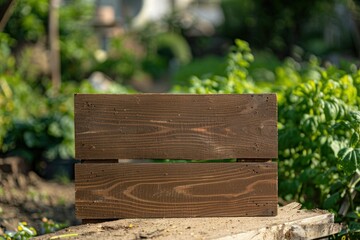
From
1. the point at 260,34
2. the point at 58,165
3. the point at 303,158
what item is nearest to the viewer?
the point at 303,158

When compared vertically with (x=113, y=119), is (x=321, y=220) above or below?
below

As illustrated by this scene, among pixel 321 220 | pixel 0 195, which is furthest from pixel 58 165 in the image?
pixel 321 220

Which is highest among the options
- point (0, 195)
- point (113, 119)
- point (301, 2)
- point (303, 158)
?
point (301, 2)

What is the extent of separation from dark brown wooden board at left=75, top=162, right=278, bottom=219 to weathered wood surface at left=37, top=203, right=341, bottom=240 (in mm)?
57

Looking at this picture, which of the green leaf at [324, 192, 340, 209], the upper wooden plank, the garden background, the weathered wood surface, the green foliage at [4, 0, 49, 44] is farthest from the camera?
the green foliage at [4, 0, 49, 44]

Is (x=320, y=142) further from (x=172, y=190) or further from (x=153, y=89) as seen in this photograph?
(x=153, y=89)

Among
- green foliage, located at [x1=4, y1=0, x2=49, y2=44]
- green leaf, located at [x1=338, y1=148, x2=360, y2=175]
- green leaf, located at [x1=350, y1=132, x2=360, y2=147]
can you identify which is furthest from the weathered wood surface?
green foliage, located at [x1=4, y1=0, x2=49, y2=44]

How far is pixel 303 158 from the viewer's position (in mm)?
5172

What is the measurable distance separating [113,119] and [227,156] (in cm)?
65

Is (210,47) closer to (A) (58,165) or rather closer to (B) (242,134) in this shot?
(A) (58,165)

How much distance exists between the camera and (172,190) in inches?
173

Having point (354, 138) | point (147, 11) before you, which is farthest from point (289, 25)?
point (354, 138)

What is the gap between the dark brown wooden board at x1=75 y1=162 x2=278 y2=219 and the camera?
4367 millimetres

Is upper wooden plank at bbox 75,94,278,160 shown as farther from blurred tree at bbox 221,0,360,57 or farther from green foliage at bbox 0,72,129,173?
blurred tree at bbox 221,0,360,57
